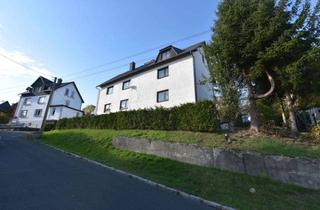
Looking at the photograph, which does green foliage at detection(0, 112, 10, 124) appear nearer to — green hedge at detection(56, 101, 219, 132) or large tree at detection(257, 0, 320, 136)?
green hedge at detection(56, 101, 219, 132)

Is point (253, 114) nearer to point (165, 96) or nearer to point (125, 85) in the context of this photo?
point (165, 96)

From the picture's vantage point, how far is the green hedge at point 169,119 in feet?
36.9

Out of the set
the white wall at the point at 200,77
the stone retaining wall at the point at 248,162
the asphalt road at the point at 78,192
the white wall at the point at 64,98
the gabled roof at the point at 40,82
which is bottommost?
the asphalt road at the point at 78,192

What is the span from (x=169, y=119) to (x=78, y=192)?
330 inches

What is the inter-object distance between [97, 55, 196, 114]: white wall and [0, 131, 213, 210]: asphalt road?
11803mm

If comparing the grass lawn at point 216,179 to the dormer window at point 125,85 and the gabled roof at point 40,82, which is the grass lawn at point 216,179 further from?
the gabled roof at point 40,82

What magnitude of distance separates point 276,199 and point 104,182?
5767mm

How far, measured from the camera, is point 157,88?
20.8m

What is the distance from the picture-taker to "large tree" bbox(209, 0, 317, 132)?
32.2ft

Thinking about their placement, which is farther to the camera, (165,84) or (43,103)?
(43,103)

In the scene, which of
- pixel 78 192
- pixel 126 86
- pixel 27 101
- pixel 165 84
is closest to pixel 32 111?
pixel 27 101

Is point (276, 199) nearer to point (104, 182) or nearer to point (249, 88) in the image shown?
point (104, 182)

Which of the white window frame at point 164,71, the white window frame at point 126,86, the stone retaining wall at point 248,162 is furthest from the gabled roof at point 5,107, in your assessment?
the stone retaining wall at point 248,162

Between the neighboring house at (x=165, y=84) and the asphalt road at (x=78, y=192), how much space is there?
35.6 ft
